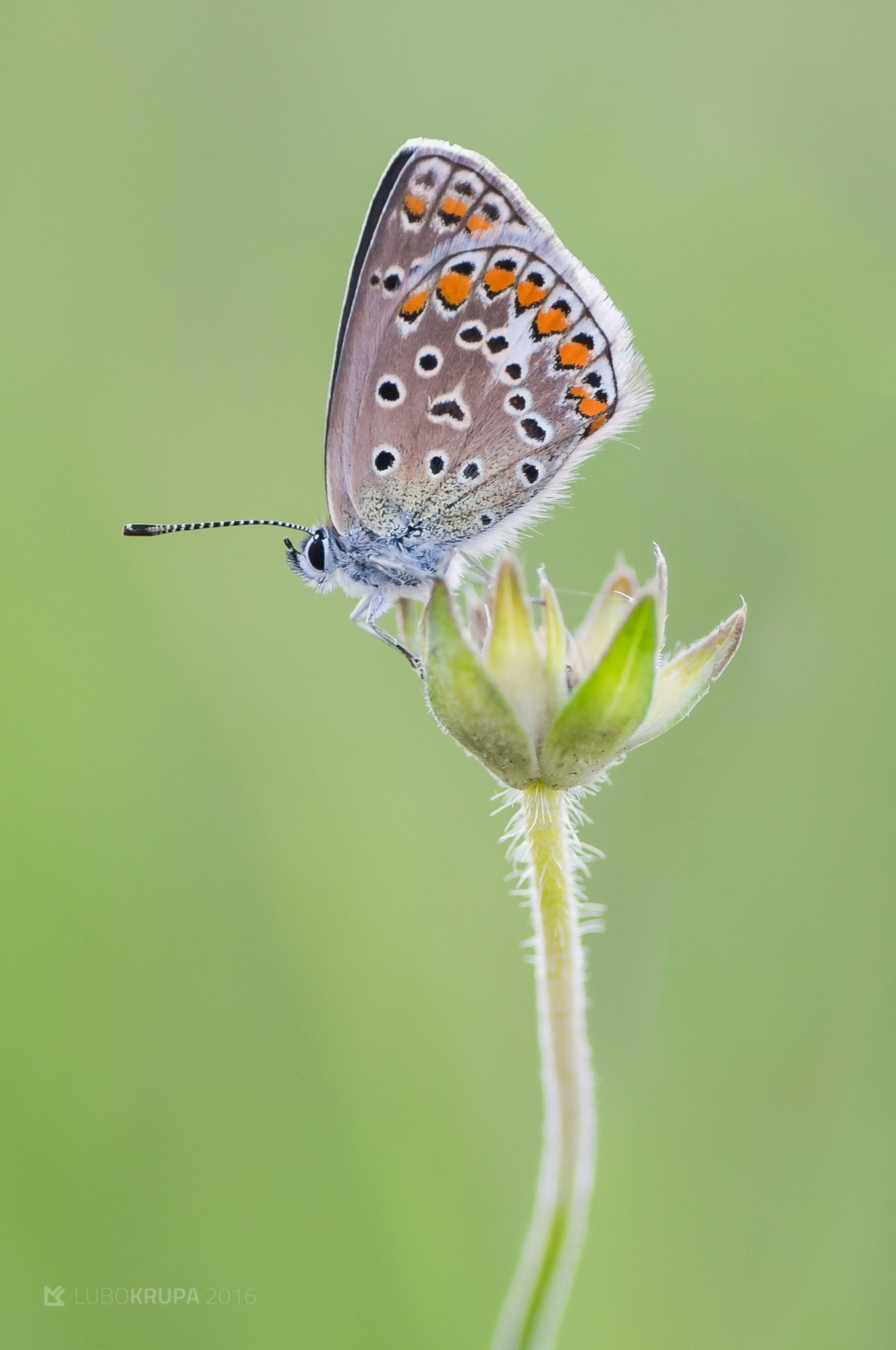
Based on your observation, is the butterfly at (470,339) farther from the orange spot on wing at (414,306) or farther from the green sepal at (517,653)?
the green sepal at (517,653)

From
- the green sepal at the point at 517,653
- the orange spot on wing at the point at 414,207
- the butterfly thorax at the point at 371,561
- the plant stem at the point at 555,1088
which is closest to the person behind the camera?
the plant stem at the point at 555,1088

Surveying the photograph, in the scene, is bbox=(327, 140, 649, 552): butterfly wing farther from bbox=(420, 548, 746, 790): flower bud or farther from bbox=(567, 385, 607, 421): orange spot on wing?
bbox=(420, 548, 746, 790): flower bud

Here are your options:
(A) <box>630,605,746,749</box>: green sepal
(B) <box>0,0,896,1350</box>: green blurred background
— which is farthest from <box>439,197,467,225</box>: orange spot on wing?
(B) <box>0,0,896,1350</box>: green blurred background

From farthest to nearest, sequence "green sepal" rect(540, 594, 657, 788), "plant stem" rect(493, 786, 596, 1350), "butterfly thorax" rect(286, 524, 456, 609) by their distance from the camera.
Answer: "butterfly thorax" rect(286, 524, 456, 609), "green sepal" rect(540, 594, 657, 788), "plant stem" rect(493, 786, 596, 1350)

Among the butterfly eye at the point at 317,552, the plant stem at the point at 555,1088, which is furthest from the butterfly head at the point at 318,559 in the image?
the plant stem at the point at 555,1088

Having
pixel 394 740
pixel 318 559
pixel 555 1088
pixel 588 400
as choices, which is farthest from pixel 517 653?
pixel 394 740

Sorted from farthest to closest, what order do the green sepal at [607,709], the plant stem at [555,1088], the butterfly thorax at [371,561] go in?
the butterfly thorax at [371,561], the green sepal at [607,709], the plant stem at [555,1088]

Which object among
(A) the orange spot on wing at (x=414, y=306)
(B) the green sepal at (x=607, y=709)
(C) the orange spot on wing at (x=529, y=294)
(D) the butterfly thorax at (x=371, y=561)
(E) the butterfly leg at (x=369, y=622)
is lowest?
(B) the green sepal at (x=607, y=709)

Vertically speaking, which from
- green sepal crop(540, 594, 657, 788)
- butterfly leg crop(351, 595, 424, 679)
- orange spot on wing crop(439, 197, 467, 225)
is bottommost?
green sepal crop(540, 594, 657, 788)

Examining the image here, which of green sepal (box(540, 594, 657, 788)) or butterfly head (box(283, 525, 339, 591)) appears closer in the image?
green sepal (box(540, 594, 657, 788))
